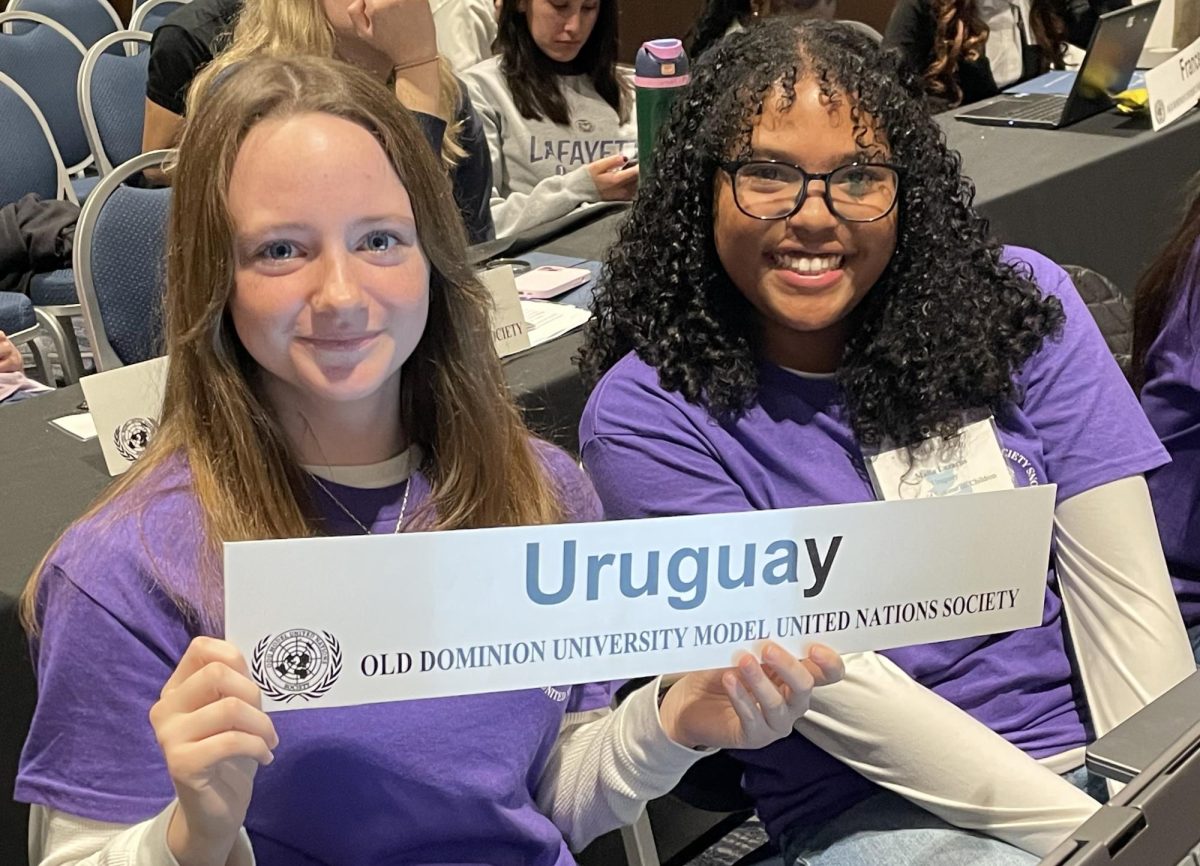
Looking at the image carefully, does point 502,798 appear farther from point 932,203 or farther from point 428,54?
point 428,54

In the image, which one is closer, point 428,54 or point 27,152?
point 428,54

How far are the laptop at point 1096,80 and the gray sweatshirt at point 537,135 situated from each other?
0.81 metres

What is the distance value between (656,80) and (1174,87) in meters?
1.22

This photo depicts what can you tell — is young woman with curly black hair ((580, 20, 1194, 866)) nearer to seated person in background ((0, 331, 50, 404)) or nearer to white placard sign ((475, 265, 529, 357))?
white placard sign ((475, 265, 529, 357))

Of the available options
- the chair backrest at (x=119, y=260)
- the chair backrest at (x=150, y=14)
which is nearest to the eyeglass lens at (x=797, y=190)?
the chair backrest at (x=119, y=260)

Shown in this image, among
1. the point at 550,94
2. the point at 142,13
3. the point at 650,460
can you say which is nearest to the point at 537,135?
the point at 550,94

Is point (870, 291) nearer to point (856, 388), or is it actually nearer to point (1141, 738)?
point (856, 388)

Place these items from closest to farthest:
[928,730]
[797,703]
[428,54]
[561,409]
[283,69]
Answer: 1. [797,703]
2. [283,69]
3. [928,730]
4. [561,409]
5. [428,54]

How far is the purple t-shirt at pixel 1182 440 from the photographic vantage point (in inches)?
54.2

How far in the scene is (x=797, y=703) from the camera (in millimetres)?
820

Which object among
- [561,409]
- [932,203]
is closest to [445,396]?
[932,203]

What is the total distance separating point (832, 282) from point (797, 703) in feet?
1.57

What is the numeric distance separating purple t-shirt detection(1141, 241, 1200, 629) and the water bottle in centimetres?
81

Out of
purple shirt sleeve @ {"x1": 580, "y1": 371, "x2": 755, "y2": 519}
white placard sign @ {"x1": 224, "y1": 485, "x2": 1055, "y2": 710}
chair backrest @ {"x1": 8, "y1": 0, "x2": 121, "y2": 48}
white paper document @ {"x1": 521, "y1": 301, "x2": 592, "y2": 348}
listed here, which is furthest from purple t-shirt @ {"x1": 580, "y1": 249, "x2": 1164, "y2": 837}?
chair backrest @ {"x1": 8, "y1": 0, "x2": 121, "y2": 48}
